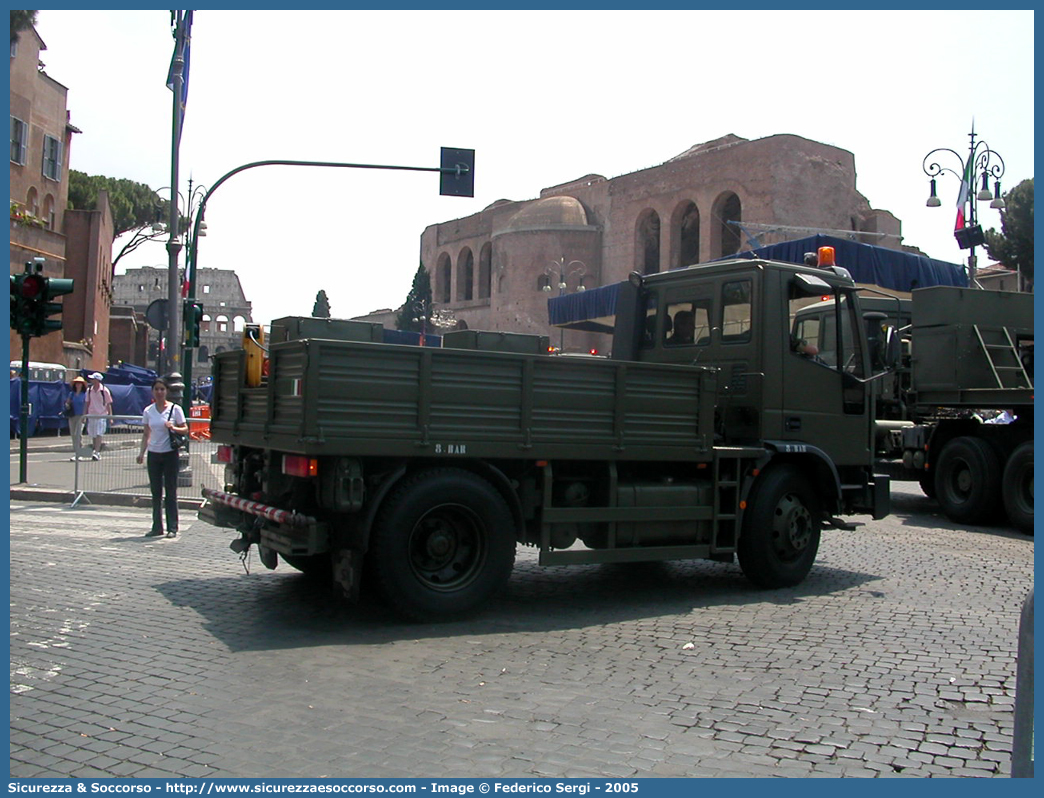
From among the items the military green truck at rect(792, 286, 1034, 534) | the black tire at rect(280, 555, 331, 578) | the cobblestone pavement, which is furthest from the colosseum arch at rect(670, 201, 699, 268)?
the black tire at rect(280, 555, 331, 578)

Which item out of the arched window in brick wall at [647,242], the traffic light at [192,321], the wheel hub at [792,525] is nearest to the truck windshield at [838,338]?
the wheel hub at [792,525]

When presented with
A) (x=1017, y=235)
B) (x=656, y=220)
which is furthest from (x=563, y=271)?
(x=1017, y=235)

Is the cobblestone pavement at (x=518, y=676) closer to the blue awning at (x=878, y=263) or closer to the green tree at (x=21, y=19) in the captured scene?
the blue awning at (x=878, y=263)

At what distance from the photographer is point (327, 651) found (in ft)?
19.0

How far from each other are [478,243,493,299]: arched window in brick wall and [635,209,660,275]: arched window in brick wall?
2021cm

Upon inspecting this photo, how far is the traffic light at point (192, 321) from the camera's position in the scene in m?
17.2

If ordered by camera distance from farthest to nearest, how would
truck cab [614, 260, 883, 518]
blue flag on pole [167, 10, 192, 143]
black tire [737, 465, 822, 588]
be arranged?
blue flag on pole [167, 10, 192, 143]
truck cab [614, 260, 883, 518]
black tire [737, 465, 822, 588]

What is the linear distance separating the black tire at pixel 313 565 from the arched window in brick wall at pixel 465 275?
245 ft

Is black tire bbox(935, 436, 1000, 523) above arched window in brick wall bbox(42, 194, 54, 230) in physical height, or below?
below

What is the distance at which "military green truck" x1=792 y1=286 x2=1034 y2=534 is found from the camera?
41.7ft

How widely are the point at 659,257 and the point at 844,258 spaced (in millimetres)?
38175

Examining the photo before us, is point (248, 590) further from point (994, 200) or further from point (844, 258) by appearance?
point (994, 200)

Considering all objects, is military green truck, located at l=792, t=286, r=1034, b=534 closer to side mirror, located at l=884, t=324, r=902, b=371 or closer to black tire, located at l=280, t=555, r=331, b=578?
side mirror, located at l=884, t=324, r=902, b=371

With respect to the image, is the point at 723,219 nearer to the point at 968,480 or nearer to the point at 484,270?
the point at 484,270
